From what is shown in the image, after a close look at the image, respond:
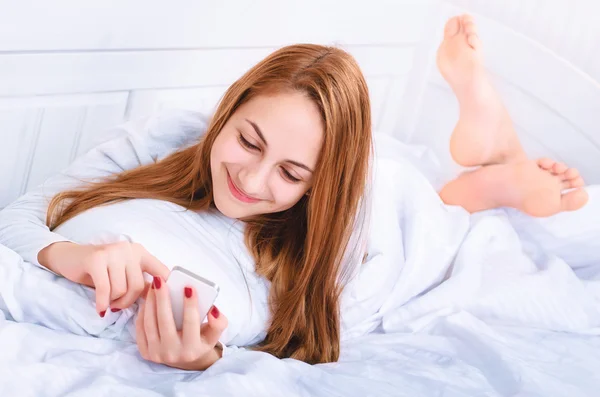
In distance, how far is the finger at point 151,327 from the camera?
0.99 meters

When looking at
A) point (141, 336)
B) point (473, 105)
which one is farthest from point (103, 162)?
point (473, 105)

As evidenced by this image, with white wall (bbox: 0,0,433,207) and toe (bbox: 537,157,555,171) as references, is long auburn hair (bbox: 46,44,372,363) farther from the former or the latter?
toe (bbox: 537,157,555,171)

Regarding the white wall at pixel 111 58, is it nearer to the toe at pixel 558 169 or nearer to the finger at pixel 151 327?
the finger at pixel 151 327

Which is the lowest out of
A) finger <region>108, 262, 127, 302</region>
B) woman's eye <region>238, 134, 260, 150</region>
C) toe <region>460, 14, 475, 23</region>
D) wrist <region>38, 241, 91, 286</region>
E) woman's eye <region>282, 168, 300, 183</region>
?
wrist <region>38, 241, 91, 286</region>

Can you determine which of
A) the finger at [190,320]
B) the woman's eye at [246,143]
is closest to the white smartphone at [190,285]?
the finger at [190,320]

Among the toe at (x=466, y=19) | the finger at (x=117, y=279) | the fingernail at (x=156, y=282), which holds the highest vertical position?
the toe at (x=466, y=19)

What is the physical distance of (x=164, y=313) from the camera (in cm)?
97

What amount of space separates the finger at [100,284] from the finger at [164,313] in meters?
0.07

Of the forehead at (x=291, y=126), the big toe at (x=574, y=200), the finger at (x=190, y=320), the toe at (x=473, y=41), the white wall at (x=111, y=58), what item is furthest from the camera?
the toe at (x=473, y=41)

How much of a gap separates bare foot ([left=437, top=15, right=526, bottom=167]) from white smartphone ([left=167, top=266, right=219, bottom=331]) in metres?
0.93

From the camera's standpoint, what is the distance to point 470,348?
1.27 metres

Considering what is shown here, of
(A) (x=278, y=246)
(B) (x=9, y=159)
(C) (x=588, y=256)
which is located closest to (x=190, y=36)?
(B) (x=9, y=159)

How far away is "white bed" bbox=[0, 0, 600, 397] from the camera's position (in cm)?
A: 102

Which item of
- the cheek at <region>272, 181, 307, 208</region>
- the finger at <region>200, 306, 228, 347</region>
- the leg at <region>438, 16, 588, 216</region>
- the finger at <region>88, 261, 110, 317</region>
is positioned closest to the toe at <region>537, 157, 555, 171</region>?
the leg at <region>438, 16, 588, 216</region>
